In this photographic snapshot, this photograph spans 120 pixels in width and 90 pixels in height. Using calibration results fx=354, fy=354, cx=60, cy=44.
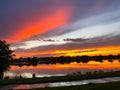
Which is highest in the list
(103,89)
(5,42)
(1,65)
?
(5,42)

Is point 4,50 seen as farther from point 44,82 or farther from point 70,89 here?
point 70,89

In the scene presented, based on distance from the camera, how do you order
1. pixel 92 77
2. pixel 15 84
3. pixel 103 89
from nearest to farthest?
pixel 103 89 → pixel 15 84 → pixel 92 77

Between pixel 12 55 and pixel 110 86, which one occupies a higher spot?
pixel 12 55

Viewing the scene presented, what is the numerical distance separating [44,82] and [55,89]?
8.05 meters

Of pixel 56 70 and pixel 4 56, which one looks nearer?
pixel 4 56

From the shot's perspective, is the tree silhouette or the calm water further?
the calm water

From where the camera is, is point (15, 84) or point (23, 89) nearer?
point (23, 89)

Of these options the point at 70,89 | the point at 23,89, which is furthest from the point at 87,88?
the point at 23,89

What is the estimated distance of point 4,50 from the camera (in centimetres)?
4897

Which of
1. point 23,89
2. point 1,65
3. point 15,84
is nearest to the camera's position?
point 23,89

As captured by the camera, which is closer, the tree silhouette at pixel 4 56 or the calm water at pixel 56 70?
the tree silhouette at pixel 4 56

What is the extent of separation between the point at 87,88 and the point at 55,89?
2527 mm

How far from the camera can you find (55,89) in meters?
27.4

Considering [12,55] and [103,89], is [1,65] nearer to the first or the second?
[12,55]
